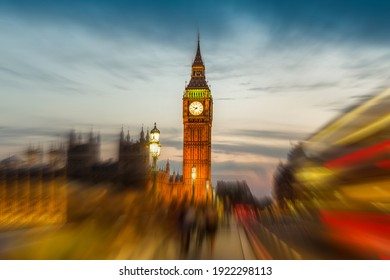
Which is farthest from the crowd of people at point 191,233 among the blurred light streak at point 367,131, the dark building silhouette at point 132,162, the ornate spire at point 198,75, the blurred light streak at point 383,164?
the ornate spire at point 198,75

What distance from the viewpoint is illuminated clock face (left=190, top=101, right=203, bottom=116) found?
94119 millimetres

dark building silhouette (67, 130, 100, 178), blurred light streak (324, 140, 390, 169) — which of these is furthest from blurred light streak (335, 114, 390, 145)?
dark building silhouette (67, 130, 100, 178)

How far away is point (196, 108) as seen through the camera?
95.0 metres

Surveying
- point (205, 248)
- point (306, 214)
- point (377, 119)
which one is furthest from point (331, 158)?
point (306, 214)

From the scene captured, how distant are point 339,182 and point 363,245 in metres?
2.66

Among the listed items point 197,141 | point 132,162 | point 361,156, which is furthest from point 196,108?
point 361,156

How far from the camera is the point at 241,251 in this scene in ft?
58.3

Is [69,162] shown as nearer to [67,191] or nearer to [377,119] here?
[67,191]

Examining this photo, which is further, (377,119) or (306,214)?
(306,214)

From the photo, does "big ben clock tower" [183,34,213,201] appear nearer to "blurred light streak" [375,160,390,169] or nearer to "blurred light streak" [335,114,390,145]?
"blurred light streak" [335,114,390,145]

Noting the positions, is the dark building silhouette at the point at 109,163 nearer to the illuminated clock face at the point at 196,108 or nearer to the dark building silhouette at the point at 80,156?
the dark building silhouette at the point at 80,156

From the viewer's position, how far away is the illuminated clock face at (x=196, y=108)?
94119 millimetres

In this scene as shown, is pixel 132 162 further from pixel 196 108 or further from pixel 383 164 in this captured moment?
pixel 383 164
